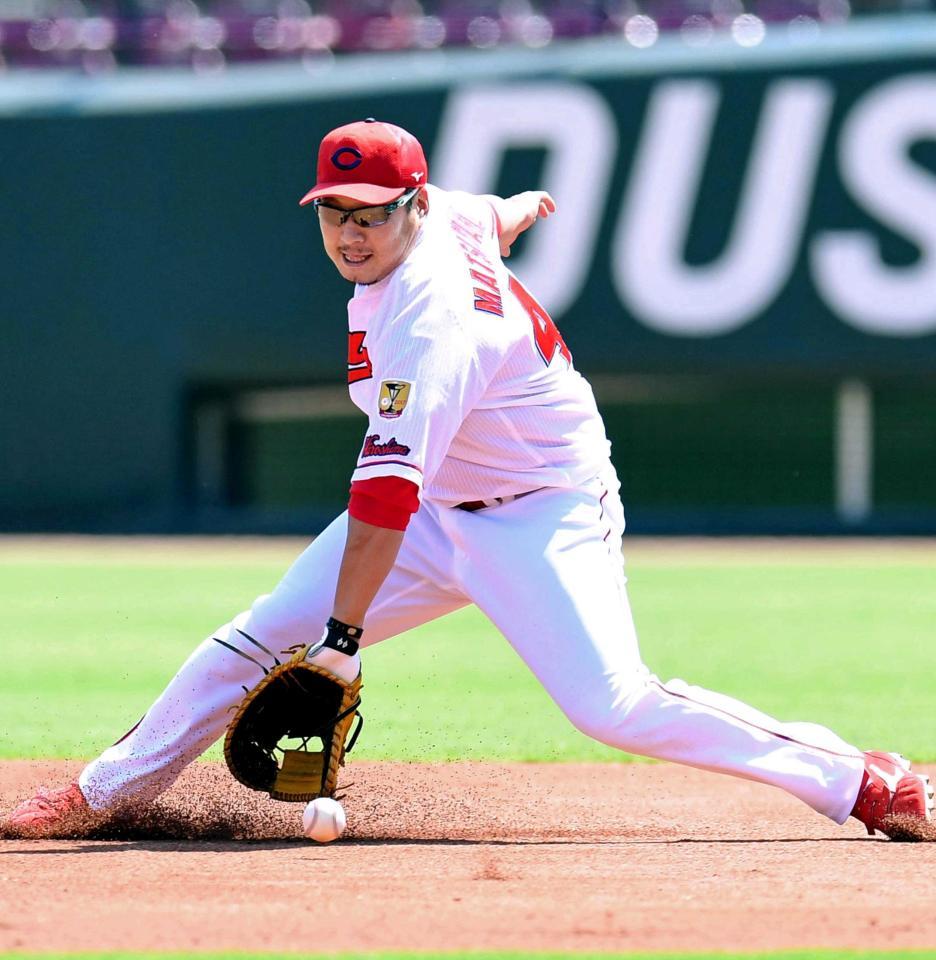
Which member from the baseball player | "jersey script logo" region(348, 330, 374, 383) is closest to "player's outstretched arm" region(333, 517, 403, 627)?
the baseball player

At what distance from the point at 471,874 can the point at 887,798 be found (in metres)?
1.10

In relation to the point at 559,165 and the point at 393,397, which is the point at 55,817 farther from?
the point at 559,165

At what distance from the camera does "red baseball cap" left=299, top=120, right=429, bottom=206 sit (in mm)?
3863

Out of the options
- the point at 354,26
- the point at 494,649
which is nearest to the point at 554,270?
the point at 354,26

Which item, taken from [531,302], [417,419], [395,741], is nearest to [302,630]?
[417,419]

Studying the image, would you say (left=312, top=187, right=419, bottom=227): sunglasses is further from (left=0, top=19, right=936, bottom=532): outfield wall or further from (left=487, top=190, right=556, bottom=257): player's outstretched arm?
(left=0, top=19, right=936, bottom=532): outfield wall

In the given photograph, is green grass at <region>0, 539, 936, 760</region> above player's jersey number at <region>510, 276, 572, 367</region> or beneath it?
beneath

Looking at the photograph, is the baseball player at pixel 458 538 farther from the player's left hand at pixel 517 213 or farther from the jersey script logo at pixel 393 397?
the player's left hand at pixel 517 213

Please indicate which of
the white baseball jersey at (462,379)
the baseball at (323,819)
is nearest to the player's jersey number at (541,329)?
the white baseball jersey at (462,379)

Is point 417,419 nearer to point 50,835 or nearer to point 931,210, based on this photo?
point 50,835

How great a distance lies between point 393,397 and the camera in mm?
→ 3861

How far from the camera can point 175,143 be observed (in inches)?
640

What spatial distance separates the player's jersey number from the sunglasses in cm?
48

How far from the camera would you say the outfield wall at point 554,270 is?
15266 mm
